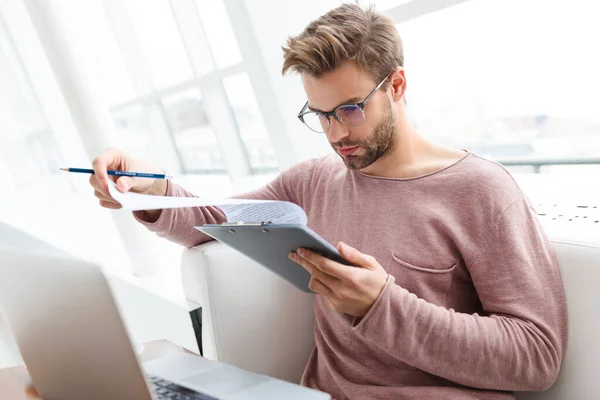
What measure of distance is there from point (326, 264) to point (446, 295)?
0.35 m

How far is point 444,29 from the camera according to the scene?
195 centimetres

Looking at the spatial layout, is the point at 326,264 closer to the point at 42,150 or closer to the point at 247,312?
the point at 247,312

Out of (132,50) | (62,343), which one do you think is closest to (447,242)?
(62,343)

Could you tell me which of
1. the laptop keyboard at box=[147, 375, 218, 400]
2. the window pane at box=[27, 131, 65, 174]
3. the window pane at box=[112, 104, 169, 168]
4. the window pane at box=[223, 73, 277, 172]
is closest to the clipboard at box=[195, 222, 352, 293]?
the laptop keyboard at box=[147, 375, 218, 400]

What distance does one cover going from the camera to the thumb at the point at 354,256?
0.83 metres

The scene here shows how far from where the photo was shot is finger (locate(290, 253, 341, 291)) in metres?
0.85

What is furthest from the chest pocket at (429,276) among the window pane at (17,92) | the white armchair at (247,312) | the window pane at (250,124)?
the window pane at (17,92)

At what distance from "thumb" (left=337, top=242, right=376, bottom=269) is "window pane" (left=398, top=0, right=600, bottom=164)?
125 cm

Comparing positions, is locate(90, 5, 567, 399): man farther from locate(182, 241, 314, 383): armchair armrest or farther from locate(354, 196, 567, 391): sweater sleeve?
locate(182, 241, 314, 383): armchair armrest

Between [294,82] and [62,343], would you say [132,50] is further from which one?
[62,343]

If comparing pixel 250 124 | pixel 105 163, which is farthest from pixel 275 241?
pixel 250 124

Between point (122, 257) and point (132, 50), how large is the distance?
1720 mm

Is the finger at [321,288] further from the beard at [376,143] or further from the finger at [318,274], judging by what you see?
the beard at [376,143]

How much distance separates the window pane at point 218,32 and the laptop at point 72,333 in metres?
2.69
